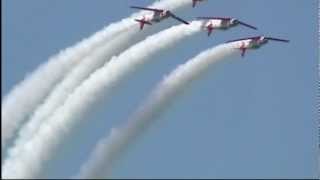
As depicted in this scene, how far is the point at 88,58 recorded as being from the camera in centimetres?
7575

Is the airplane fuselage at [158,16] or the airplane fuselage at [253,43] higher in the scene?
the airplane fuselage at [158,16]

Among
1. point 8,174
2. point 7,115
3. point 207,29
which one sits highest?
point 207,29

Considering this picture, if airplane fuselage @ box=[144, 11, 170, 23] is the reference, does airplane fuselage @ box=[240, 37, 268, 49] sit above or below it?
below

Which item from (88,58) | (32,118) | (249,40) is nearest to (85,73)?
(88,58)

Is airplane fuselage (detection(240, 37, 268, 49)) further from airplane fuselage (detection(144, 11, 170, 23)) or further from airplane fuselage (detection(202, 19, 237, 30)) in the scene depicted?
airplane fuselage (detection(144, 11, 170, 23))

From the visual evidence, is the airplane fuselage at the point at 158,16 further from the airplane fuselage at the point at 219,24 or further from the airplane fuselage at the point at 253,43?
the airplane fuselage at the point at 253,43

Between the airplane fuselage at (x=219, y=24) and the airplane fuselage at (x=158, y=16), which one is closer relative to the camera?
the airplane fuselage at (x=219, y=24)

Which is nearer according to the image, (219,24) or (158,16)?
(158,16)

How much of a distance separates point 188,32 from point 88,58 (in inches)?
267

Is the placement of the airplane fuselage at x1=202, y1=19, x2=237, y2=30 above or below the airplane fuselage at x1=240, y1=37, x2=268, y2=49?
above

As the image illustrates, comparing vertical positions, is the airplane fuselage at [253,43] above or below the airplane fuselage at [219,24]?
below

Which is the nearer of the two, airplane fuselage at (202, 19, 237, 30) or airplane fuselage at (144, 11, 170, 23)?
airplane fuselage at (202, 19, 237, 30)

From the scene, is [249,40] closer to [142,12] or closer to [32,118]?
[142,12]

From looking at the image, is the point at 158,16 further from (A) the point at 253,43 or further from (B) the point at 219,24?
(A) the point at 253,43
